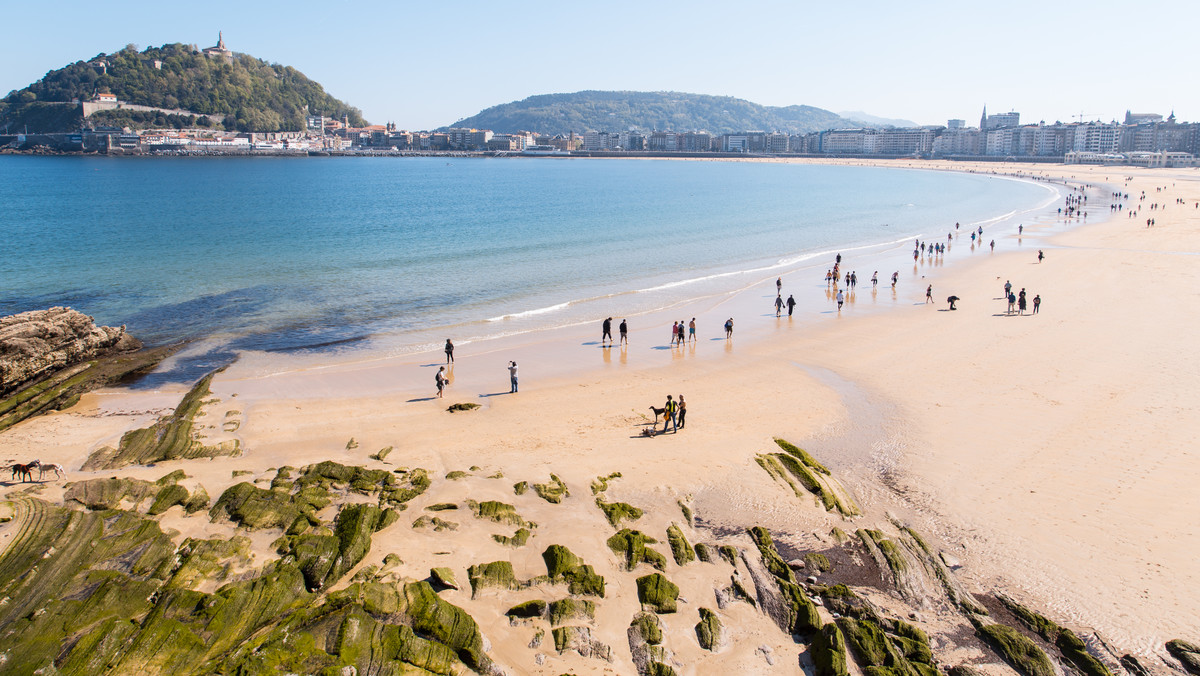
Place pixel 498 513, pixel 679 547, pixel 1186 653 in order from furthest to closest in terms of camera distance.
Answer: pixel 498 513
pixel 679 547
pixel 1186 653

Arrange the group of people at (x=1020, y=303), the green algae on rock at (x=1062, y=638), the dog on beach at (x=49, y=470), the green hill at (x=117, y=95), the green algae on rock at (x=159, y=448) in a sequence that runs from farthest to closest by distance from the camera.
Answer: the green hill at (x=117, y=95), the group of people at (x=1020, y=303), the green algae on rock at (x=159, y=448), the dog on beach at (x=49, y=470), the green algae on rock at (x=1062, y=638)

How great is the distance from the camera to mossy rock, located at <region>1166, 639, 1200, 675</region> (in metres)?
7.88

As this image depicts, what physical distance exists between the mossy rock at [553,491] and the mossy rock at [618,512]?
27.7 inches

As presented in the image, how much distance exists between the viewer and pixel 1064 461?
13.2 meters

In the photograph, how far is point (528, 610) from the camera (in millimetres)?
8508

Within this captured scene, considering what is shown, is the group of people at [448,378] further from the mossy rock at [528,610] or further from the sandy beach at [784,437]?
the mossy rock at [528,610]

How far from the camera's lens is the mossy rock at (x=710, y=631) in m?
8.23

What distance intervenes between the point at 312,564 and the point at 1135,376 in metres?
20.7

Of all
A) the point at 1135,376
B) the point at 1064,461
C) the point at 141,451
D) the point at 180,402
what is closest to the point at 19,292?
the point at 180,402

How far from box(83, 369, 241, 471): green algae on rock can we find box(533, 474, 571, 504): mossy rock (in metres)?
6.80

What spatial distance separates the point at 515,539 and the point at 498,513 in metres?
0.80

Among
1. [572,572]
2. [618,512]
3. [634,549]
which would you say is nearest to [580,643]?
[572,572]

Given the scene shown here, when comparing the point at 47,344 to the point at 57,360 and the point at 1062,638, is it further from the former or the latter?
the point at 1062,638

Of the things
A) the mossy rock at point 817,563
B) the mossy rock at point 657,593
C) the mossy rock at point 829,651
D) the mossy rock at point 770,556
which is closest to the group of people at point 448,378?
the mossy rock at point 770,556
